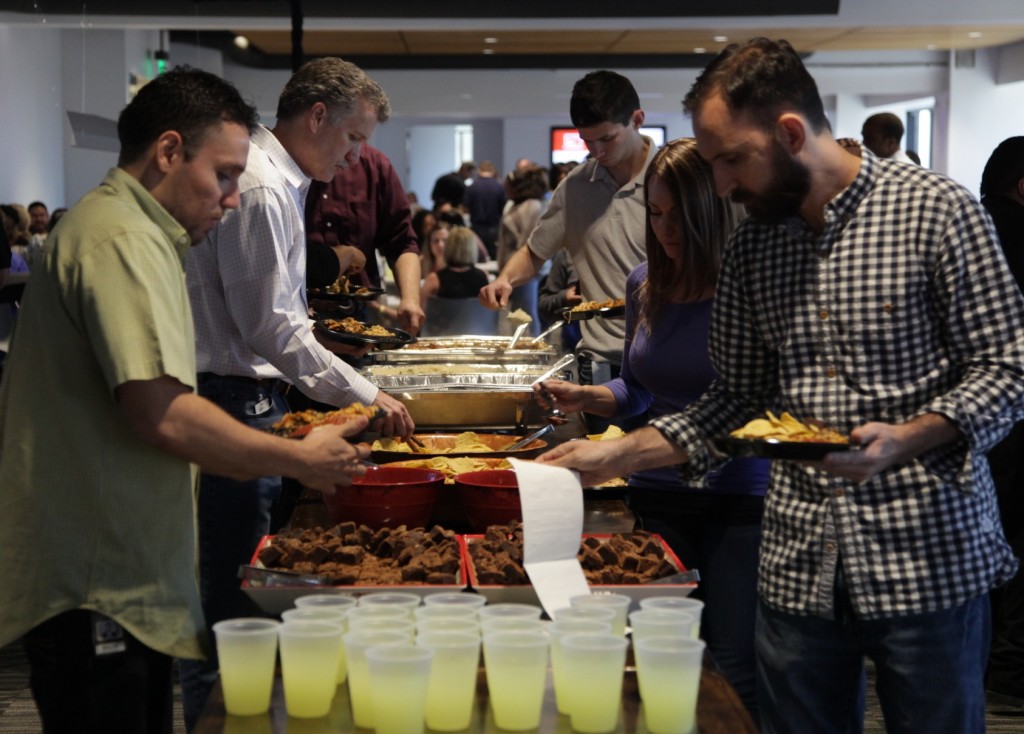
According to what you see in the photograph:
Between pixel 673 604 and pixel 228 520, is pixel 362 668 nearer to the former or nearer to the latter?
pixel 673 604

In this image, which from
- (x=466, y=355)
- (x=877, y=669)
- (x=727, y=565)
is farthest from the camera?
(x=466, y=355)

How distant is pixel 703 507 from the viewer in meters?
2.49

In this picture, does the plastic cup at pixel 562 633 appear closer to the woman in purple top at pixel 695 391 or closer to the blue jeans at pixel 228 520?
the woman in purple top at pixel 695 391

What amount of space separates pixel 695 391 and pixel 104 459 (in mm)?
1247

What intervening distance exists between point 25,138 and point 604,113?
7.36 m

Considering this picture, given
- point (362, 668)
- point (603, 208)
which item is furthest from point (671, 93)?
point (362, 668)

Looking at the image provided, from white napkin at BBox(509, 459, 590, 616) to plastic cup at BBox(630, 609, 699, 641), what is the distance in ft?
→ 0.70

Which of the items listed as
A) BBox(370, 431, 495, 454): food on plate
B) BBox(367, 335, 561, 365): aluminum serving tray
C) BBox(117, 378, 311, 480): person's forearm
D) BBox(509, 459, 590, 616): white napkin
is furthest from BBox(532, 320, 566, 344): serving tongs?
BBox(117, 378, 311, 480): person's forearm

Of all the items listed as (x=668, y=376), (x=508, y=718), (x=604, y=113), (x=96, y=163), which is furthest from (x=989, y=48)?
(x=508, y=718)

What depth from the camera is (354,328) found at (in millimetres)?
3684

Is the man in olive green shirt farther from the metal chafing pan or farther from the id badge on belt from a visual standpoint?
the metal chafing pan

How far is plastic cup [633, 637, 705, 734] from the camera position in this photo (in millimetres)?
1510

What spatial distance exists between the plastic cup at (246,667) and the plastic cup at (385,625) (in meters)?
0.10

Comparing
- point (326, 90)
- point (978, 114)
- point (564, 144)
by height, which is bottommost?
point (326, 90)
